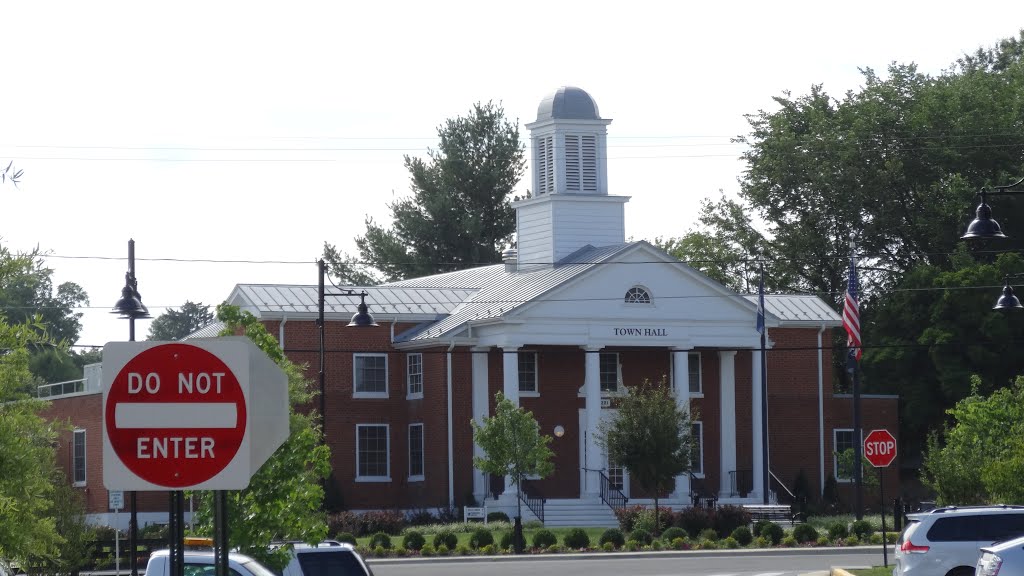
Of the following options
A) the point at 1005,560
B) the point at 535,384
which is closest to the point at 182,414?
the point at 1005,560

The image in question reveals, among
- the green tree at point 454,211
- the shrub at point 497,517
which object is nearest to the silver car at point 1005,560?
the shrub at point 497,517

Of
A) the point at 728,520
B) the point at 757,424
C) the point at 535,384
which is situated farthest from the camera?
the point at 757,424

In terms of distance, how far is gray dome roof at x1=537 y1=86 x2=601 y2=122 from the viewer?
53.7 meters

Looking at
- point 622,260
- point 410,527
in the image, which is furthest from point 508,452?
point 622,260

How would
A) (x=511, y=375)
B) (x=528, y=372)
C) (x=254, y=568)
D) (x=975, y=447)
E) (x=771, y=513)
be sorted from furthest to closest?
(x=528, y=372) → (x=511, y=375) → (x=771, y=513) → (x=975, y=447) → (x=254, y=568)

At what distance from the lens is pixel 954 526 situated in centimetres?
2255

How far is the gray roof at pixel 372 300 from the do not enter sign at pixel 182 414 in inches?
1617

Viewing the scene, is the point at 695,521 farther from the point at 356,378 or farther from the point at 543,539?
the point at 356,378

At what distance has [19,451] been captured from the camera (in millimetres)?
9734

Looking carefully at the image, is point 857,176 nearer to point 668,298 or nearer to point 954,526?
point 668,298

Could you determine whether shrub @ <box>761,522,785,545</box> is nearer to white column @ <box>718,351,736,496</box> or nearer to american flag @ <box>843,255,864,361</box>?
american flag @ <box>843,255,864,361</box>

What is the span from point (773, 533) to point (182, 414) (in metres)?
34.4

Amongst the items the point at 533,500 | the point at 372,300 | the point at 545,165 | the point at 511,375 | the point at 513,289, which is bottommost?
the point at 533,500

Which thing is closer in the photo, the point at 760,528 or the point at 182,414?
the point at 182,414
